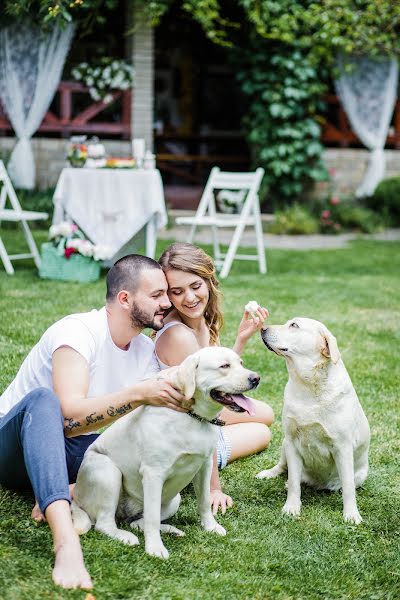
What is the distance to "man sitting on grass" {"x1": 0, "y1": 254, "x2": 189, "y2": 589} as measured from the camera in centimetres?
276

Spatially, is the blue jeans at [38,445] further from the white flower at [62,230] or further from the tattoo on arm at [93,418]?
the white flower at [62,230]

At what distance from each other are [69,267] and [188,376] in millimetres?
5510

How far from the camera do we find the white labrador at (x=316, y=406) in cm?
339

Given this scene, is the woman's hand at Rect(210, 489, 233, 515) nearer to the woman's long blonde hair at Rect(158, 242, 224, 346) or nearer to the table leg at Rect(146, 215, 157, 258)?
the woman's long blonde hair at Rect(158, 242, 224, 346)

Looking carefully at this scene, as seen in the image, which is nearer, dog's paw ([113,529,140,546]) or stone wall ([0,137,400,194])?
dog's paw ([113,529,140,546])

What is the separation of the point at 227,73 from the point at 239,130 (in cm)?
116

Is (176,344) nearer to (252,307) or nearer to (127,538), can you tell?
(252,307)

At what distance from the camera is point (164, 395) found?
9.37 feet

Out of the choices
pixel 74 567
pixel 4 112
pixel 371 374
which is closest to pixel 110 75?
pixel 4 112

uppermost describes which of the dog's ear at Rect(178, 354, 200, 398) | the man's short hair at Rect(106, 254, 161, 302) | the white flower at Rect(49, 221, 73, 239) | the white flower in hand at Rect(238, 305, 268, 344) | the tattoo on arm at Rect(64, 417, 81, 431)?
the man's short hair at Rect(106, 254, 161, 302)

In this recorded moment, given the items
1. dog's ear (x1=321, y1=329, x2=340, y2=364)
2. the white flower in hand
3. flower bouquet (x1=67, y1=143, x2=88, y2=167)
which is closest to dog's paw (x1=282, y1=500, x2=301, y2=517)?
dog's ear (x1=321, y1=329, x2=340, y2=364)

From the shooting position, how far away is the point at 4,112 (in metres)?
12.8

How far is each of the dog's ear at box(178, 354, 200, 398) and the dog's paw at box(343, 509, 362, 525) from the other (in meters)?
1.00

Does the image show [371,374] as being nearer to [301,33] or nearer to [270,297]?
[270,297]
